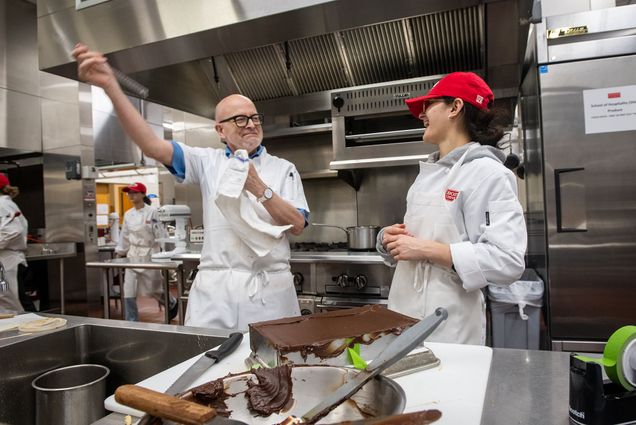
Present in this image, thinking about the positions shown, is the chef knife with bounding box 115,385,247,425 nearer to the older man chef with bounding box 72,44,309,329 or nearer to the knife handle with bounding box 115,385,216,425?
the knife handle with bounding box 115,385,216,425

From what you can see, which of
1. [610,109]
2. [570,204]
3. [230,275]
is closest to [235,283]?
[230,275]

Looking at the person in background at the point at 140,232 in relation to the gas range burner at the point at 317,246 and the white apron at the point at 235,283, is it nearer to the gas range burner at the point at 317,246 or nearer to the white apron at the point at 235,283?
the gas range burner at the point at 317,246

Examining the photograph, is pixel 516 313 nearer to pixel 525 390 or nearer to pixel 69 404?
pixel 525 390

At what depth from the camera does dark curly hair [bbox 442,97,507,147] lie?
55.3 inches

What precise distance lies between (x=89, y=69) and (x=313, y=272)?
1.81m

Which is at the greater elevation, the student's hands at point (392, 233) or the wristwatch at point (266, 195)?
the wristwatch at point (266, 195)

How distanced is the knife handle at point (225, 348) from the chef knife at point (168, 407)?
38 cm

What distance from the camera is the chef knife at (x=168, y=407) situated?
441mm

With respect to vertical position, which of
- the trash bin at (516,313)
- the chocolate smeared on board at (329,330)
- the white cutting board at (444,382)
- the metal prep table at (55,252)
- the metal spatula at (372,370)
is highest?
the metal spatula at (372,370)

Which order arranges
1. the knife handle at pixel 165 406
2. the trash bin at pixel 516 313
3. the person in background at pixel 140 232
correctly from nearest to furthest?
the knife handle at pixel 165 406 < the trash bin at pixel 516 313 < the person in background at pixel 140 232

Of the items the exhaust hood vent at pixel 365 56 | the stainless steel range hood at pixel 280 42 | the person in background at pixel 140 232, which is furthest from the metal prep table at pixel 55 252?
the exhaust hood vent at pixel 365 56

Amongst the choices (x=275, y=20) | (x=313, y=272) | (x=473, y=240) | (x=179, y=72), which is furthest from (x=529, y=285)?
(x=179, y=72)

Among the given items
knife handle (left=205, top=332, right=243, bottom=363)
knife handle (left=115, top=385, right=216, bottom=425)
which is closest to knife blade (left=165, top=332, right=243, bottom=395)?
knife handle (left=205, top=332, right=243, bottom=363)

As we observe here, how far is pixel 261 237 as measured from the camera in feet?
5.36
